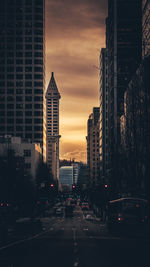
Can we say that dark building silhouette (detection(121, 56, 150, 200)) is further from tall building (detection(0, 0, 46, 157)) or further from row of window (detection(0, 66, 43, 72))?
row of window (detection(0, 66, 43, 72))

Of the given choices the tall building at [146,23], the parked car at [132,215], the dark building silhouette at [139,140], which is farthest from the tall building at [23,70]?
the parked car at [132,215]

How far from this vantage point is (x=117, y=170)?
97688mm

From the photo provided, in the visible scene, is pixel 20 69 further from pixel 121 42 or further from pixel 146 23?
pixel 146 23

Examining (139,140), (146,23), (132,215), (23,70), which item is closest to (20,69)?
(23,70)

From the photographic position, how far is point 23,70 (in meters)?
194

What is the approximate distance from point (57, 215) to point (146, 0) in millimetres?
66443


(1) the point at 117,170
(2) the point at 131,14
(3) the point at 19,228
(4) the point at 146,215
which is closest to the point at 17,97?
(2) the point at 131,14

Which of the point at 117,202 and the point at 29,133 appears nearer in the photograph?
the point at 117,202

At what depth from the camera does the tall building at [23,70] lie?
7574 inches

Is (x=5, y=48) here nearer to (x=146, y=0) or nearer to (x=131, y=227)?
(x=146, y=0)

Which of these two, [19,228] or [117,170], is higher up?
[117,170]

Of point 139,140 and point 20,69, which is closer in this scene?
point 139,140

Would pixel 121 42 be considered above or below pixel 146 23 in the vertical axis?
above

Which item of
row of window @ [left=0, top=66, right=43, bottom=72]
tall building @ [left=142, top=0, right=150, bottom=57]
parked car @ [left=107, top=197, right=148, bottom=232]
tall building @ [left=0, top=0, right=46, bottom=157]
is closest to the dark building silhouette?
tall building @ [left=142, top=0, right=150, bottom=57]
